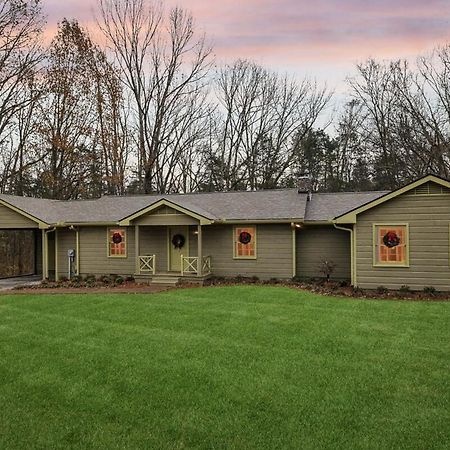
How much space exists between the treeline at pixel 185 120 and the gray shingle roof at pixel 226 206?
21.2ft

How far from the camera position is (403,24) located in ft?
48.4

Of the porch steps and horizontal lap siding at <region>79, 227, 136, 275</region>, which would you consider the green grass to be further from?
horizontal lap siding at <region>79, 227, 136, 275</region>

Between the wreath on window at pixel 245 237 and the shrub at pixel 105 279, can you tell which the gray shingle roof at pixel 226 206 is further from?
the shrub at pixel 105 279

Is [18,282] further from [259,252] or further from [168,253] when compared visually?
[259,252]

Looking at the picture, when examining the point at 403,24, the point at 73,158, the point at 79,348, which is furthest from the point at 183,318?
the point at 73,158

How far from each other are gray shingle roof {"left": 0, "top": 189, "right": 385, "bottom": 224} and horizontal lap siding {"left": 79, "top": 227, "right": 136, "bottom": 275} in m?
0.65

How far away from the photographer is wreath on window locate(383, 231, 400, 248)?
1271cm

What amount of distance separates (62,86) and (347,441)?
24.7 m

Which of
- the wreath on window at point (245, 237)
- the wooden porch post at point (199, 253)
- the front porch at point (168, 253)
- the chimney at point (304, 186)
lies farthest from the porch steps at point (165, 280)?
the chimney at point (304, 186)

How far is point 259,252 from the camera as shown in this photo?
15.4 meters

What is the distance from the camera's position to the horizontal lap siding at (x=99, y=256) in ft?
55.6

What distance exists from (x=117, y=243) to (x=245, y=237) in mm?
5464

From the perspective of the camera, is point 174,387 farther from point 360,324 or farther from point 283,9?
point 283,9

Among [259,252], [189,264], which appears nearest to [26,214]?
[189,264]
